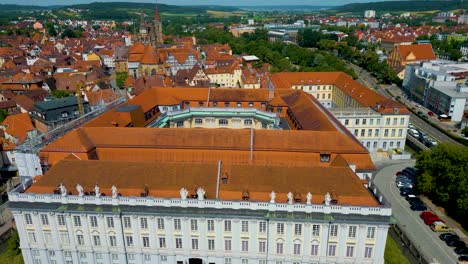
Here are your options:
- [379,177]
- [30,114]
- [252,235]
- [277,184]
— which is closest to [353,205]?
[277,184]

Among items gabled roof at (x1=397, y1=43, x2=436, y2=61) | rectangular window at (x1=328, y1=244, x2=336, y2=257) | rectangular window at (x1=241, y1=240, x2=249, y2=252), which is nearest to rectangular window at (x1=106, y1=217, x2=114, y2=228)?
rectangular window at (x1=241, y1=240, x2=249, y2=252)

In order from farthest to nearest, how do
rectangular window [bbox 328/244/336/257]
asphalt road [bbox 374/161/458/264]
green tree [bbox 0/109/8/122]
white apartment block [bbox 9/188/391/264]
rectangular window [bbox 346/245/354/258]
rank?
green tree [bbox 0/109/8/122] → asphalt road [bbox 374/161/458/264] → rectangular window [bbox 328/244/336/257] → rectangular window [bbox 346/245/354/258] → white apartment block [bbox 9/188/391/264]

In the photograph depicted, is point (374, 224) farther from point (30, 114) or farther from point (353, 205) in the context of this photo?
point (30, 114)

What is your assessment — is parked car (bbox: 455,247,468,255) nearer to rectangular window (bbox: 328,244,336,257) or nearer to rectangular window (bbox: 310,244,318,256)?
rectangular window (bbox: 328,244,336,257)

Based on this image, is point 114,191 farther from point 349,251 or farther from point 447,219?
point 447,219

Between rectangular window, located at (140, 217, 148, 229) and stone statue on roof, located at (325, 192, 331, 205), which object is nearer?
stone statue on roof, located at (325, 192, 331, 205)

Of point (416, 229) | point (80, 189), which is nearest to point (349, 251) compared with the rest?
point (416, 229)

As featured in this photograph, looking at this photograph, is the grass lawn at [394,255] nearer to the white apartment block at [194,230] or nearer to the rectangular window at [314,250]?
the white apartment block at [194,230]
